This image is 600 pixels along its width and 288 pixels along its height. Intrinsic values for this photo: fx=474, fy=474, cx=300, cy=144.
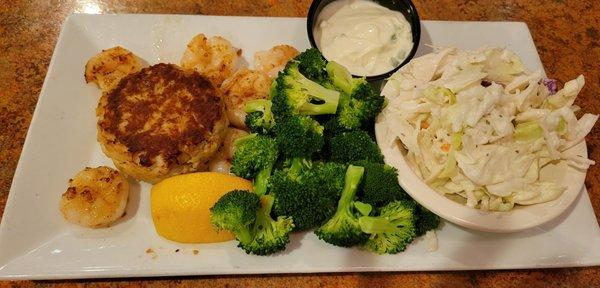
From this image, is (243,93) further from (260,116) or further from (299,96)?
(299,96)

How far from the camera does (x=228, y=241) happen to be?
1.92 meters

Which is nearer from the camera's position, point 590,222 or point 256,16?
point 590,222

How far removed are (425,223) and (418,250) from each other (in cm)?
11

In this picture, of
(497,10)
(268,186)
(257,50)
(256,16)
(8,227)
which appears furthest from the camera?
(497,10)

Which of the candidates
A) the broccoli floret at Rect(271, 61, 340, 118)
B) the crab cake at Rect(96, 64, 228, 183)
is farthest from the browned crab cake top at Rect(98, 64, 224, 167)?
the broccoli floret at Rect(271, 61, 340, 118)

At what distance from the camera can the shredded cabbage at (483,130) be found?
184 centimetres

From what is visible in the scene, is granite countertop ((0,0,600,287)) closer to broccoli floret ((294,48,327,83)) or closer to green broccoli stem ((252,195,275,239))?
green broccoli stem ((252,195,275,239))

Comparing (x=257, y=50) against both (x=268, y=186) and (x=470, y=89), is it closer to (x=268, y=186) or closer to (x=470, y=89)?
(x=268, y=186)

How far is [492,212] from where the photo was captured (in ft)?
6.00

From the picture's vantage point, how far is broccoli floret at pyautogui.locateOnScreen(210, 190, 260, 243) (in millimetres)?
1717

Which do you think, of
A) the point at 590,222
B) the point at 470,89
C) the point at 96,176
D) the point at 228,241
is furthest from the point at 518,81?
the point at 96,176

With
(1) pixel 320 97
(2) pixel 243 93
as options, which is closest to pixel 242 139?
(2) pixel 243 93

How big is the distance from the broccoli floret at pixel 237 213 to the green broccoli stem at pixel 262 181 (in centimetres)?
12

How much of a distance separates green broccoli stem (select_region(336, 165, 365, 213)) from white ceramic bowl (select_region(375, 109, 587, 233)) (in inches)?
5.4
